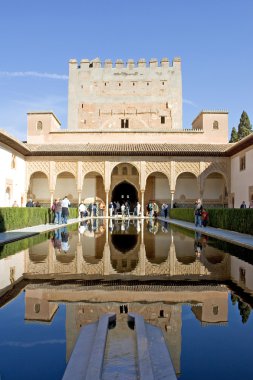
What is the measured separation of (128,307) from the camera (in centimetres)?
409

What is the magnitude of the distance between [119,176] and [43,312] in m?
28.9

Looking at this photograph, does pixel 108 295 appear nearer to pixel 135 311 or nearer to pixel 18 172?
pixel 135 311

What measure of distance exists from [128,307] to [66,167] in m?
26.7

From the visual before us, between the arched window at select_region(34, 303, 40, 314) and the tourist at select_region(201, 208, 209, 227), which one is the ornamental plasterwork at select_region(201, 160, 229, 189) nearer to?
the tourist at select_region(201, 208, 209, 227)

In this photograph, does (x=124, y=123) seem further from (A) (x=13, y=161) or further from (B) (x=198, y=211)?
(B) (x=198, y=211)

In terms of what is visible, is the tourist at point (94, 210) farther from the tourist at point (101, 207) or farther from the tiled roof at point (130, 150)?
the tiled roof at point (130, 150)

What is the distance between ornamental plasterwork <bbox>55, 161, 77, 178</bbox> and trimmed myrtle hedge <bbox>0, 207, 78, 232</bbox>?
9144 mm

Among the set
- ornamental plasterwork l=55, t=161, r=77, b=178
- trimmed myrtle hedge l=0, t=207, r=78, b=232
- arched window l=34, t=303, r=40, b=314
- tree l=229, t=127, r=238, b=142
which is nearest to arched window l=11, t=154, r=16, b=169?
ornamental plasterwork l=55, t=161, r=77, b=178

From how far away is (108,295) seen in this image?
466 centimetres

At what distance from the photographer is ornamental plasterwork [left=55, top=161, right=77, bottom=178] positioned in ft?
99.0

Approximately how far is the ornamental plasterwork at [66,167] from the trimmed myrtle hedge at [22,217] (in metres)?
9.14

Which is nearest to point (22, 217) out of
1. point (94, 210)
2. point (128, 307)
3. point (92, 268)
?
point (92, 268)

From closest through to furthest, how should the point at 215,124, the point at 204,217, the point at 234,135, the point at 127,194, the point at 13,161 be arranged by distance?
the point at 204,217 < the point at 13,161 < the point at 215,124 < the point at 127,194 < the point at 234,135

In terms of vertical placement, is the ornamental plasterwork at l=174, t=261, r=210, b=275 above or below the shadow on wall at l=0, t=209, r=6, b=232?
below
